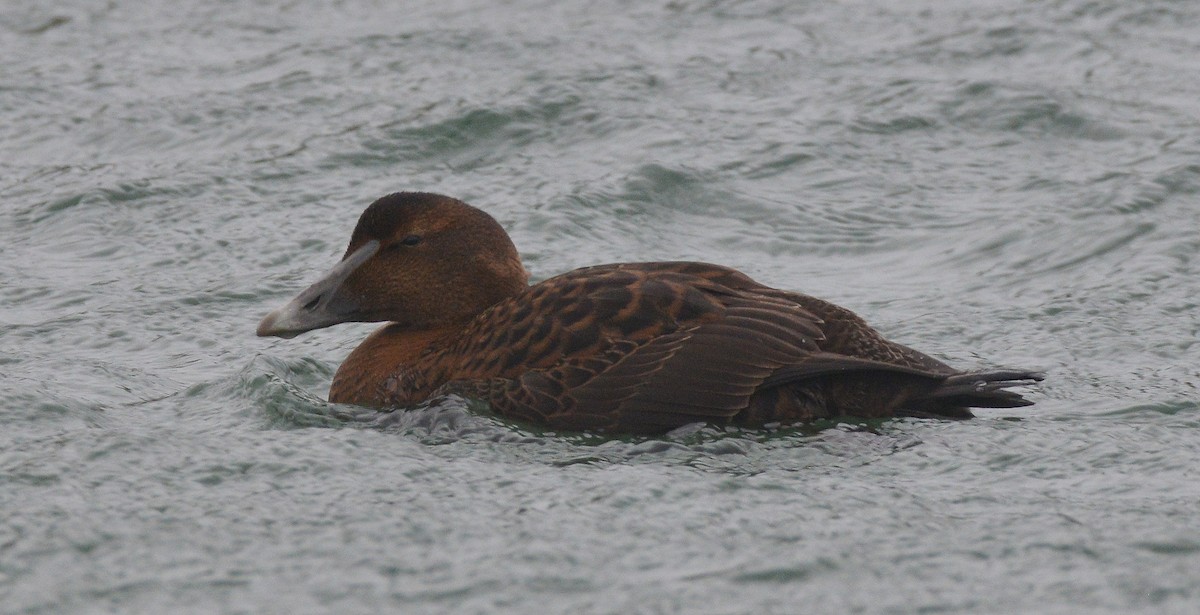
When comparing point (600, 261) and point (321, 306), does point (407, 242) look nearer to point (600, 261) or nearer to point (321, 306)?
point (321, 306)

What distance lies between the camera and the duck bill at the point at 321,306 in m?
6.89

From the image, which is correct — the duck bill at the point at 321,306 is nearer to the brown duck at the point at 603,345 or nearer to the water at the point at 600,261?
the brown duck at the point at 603,345

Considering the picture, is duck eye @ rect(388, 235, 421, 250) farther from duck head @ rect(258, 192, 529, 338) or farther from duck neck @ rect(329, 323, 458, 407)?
duck neck @ rect(329, 323, 458, 407)

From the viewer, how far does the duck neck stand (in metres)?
6.61

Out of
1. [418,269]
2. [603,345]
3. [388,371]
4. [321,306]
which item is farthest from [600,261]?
[603,345]

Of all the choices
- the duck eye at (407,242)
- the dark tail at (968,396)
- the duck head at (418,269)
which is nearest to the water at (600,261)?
the dark tail at (968,396)

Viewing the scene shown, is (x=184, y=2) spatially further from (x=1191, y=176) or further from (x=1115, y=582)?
(x=1115, y=582)

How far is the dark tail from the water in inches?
2.7

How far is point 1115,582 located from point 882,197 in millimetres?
4982

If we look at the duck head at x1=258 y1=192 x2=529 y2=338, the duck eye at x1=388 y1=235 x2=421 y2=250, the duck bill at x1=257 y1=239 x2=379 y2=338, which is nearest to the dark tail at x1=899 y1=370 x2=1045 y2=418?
the duck head at x1=258 y1=192 x2=529 y2=338

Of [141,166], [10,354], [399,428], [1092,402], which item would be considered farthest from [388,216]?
[141,166]

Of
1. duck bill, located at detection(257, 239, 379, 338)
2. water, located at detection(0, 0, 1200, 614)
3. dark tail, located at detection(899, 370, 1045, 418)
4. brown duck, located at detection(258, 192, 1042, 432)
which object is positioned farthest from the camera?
duck bill, located at detection(257, 239, 379, 338)

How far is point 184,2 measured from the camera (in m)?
13.2

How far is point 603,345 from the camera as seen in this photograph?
6328mm
